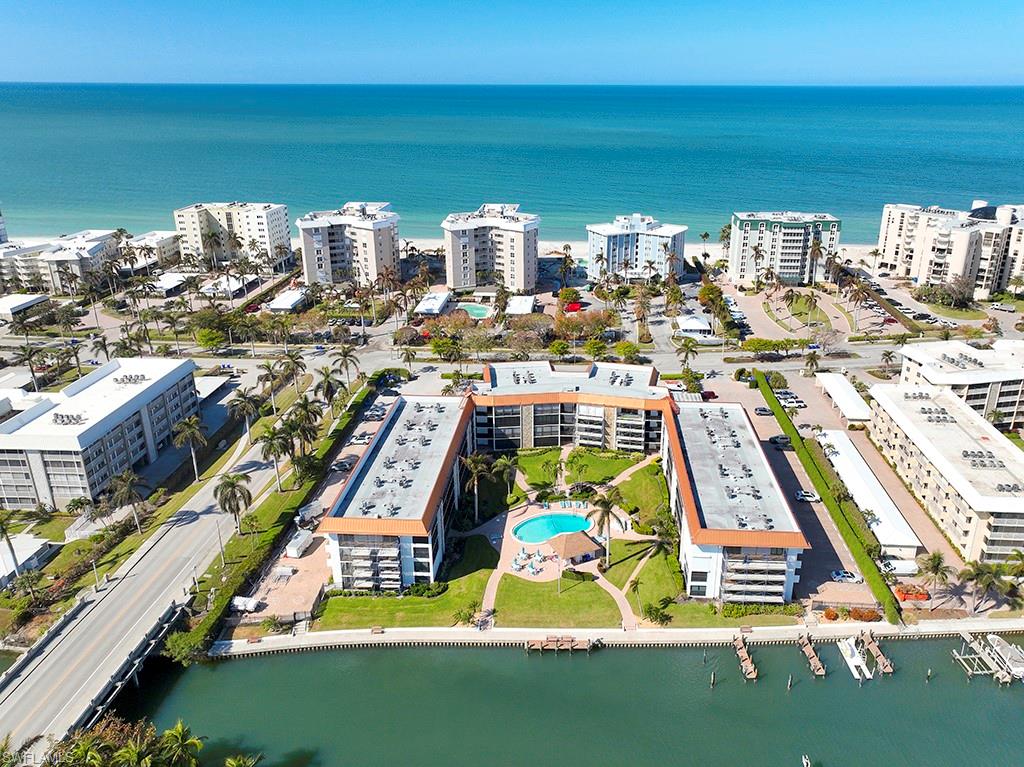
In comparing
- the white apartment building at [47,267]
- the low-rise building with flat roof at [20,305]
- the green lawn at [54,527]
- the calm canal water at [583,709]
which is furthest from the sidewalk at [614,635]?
the white apartment building at [47,267]

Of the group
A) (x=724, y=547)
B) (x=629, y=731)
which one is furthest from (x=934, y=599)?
(x=629, y=731)

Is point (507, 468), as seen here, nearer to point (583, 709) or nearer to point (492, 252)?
point (583, 709)

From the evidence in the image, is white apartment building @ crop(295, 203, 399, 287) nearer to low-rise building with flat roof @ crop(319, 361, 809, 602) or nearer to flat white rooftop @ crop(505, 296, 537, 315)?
flat white rooftop @ crop(505, 296, 537, 315)

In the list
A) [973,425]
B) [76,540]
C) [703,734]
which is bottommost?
[703,734]

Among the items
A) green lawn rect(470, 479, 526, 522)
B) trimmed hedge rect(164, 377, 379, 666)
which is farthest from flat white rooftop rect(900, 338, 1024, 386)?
trimmed hedge rect(164, 377, 379, 666)

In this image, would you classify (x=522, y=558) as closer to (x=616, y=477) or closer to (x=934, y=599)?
(x=616, y=477)

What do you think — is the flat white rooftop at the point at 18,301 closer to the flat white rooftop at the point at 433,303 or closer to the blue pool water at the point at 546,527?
the flat white rooftop at the point at 433,303
